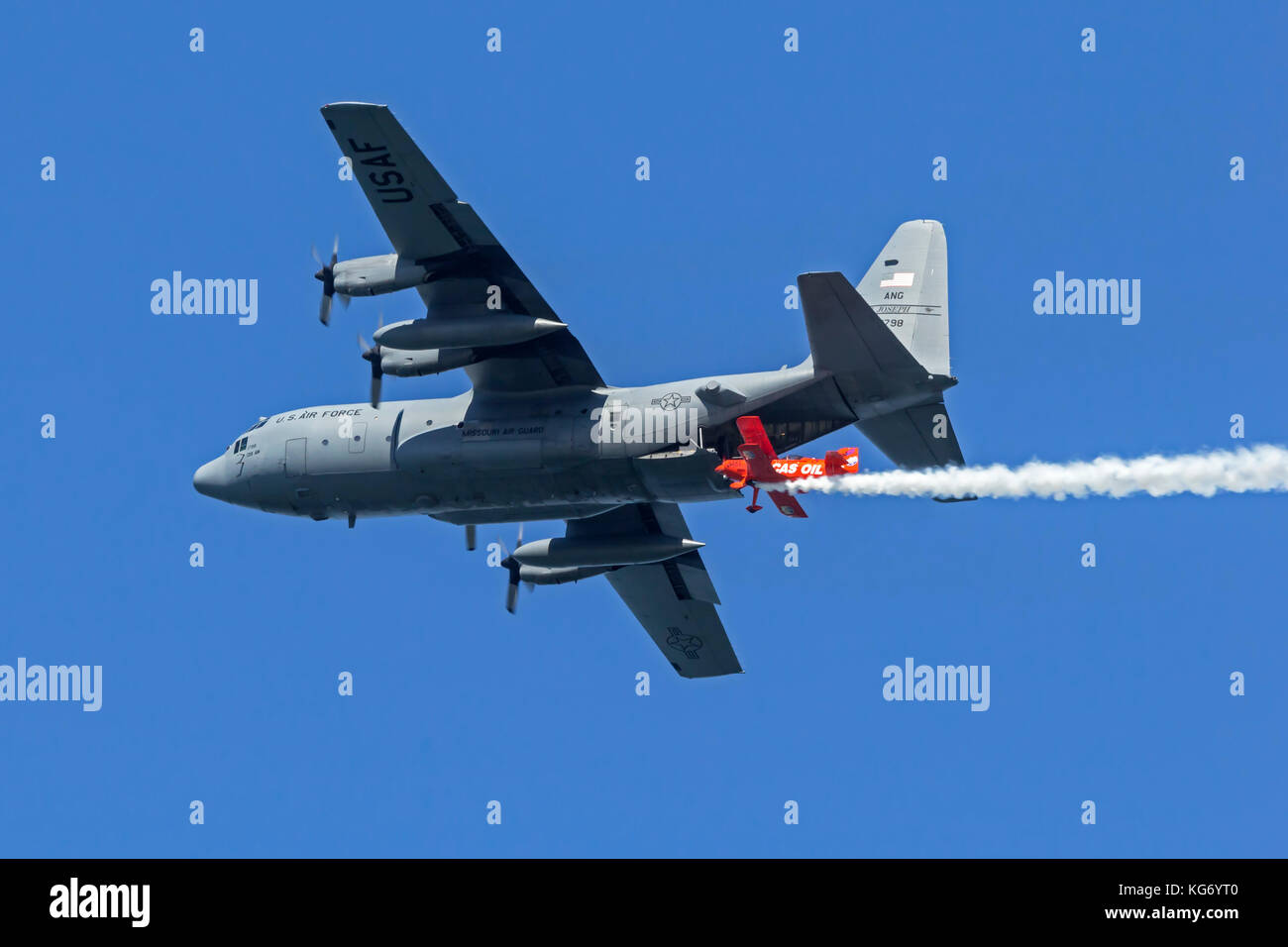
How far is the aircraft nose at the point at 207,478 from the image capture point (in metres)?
34.4

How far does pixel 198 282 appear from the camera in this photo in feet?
114

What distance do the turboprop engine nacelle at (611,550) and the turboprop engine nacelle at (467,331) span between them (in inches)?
239

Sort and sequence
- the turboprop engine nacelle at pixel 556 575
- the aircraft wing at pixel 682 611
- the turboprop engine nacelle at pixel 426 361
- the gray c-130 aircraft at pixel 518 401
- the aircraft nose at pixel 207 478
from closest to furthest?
1. the gray c-130 aircraft at pixel 518 401
2. the turboprop engine nacelle at pixel 426 361
3. the aircraft nose at pixel 207 478
4. the turboprop engine nacelle at pixel 556 575
5. the aircraft wing at pixel 682 611

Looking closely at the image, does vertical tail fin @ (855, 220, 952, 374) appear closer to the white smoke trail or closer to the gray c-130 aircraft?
the gray c-130 aircraft

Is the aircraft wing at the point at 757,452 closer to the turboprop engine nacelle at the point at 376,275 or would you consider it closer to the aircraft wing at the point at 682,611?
the turboprop engine nacelle at the point at 376,275

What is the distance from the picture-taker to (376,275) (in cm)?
3042

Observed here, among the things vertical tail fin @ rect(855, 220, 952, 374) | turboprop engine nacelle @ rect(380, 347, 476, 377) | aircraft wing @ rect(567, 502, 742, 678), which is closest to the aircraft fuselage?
turboprop engine nacelle @ rect(380, 347, 476, 377)

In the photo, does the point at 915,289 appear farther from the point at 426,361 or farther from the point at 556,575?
the point at 556,575

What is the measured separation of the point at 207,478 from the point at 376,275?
691 centimetres

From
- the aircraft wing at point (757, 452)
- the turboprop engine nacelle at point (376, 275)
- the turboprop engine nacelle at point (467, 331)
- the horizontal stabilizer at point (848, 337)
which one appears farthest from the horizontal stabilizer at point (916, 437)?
A: the turboprop engine nacelle at point (376, 275)

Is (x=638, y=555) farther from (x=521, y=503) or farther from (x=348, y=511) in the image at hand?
(x=348, y=511)

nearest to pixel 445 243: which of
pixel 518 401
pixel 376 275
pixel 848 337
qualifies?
pixel 376 275

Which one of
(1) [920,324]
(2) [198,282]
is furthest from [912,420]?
(2) [198,282]

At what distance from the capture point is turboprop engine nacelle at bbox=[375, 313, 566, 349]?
99.3 feet
